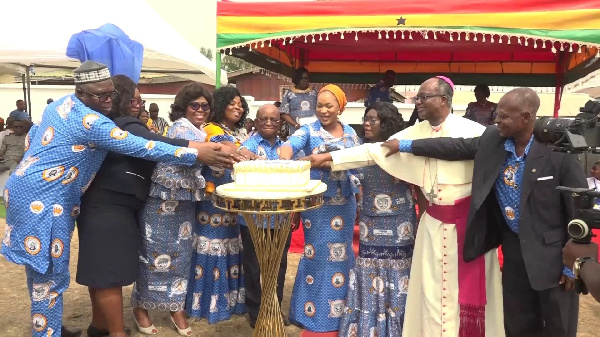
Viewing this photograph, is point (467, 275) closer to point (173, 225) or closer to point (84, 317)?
point (173, 225)

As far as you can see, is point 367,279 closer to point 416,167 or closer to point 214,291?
point 416,167

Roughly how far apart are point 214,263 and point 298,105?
12.6ft

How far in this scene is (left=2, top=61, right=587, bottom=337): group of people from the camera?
2914 mm

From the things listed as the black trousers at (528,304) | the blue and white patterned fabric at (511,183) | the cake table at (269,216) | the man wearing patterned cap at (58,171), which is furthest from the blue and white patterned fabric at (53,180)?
the black trousers at (528,304)

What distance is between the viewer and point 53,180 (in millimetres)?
3229

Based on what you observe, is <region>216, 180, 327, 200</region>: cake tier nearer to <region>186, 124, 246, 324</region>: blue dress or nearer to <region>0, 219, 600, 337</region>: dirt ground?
<region>186, 124, 246, 324</region>: blue dress

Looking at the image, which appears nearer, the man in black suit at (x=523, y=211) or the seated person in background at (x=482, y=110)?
the man in black suit at (x=523, y=211)

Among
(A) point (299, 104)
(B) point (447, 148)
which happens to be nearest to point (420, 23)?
(A) point (299, 104)

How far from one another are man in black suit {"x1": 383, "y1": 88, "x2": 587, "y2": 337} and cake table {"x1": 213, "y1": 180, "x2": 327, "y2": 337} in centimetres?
81

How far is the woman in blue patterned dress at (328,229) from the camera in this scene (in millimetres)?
3732

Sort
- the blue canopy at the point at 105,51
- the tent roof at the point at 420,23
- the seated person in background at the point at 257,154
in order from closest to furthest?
the seated person in background at the point at 257,154, the blue canopy at the point at 105,51, the tent roof at the point at 420,23

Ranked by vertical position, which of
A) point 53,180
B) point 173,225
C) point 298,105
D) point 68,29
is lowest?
point 173,225

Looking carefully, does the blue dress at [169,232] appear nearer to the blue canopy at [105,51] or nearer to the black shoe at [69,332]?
the black shoe at [69,332]

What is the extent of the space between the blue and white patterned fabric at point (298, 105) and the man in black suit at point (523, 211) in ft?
14.7
